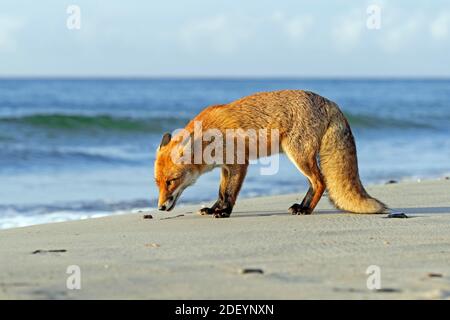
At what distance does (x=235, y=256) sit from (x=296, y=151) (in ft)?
7.89

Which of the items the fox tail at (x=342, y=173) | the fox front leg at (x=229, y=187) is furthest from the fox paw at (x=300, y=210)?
the fox front leg at (x=229, y=187)

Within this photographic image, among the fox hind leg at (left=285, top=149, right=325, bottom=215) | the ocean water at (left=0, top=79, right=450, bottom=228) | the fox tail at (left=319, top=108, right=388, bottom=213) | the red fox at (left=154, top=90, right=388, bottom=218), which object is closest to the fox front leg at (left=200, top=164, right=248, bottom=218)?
the red fox at (left=154, top=90, right=388, bottom=218)

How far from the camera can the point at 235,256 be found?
5902 mm

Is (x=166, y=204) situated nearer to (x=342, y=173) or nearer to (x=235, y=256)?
(x=342, y=173)

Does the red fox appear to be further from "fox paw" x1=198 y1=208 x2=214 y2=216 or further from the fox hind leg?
"fox paw" x1=198 y1=208 x2=214 y2=216

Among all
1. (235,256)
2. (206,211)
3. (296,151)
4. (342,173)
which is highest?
(296,151)

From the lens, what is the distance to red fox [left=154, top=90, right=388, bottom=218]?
26.6 ft

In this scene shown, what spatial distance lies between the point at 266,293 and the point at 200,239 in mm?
1989

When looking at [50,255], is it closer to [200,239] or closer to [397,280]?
[200,239]

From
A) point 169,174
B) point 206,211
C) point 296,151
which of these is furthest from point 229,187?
point 296,151

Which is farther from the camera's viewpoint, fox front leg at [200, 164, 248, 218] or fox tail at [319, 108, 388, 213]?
fox front leg at [200, 164, 248, 218]

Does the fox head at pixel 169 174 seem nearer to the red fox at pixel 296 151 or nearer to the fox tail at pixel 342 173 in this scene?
the red fox at pixel 296 151

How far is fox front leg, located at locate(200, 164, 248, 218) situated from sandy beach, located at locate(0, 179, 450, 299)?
11 centimetres

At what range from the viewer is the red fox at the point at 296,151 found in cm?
810
